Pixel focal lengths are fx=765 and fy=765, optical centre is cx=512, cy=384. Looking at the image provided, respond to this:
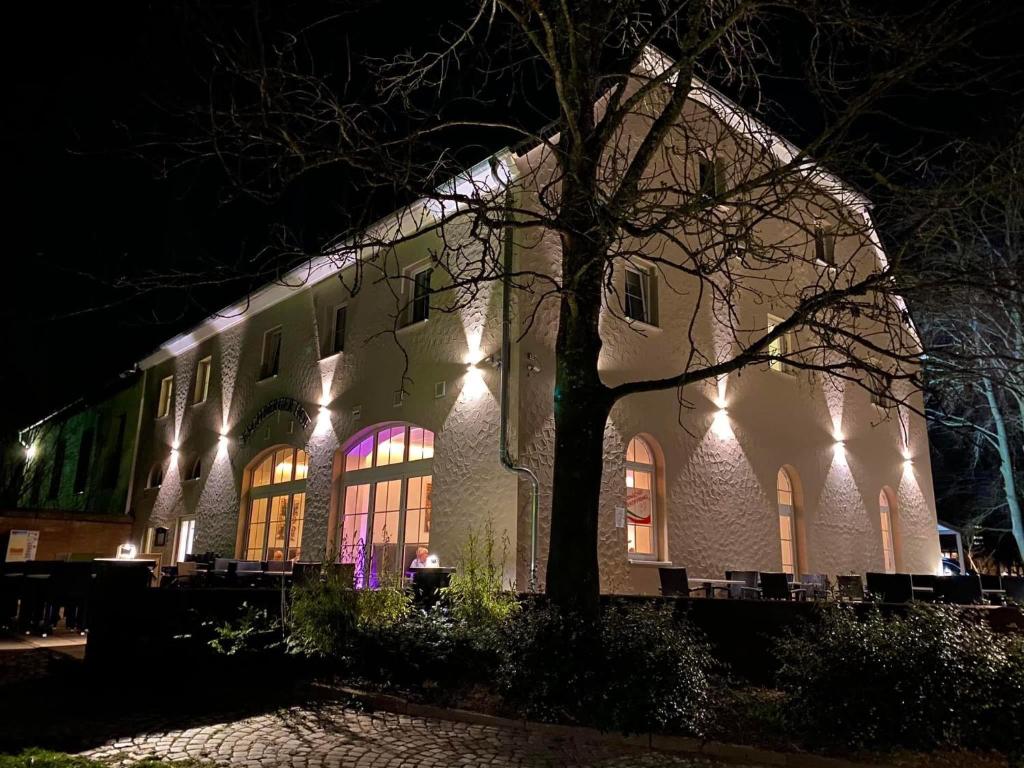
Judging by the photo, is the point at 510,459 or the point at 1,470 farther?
the point at 1,470

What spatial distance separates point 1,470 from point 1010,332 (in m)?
34.0

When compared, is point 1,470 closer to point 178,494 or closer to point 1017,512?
point 178,494

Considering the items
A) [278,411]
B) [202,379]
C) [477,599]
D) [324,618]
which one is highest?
[202,379]

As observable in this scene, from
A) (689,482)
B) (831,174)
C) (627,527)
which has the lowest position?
(627,527)

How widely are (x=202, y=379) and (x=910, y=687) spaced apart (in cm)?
1829

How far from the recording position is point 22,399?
2798cm

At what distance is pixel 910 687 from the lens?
5.31 m

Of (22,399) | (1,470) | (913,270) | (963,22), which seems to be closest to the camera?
(963,22)

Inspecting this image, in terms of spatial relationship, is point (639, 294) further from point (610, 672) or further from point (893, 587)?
point (610, 672)

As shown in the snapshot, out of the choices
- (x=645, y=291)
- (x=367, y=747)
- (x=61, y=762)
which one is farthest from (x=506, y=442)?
(x=61, y=762)

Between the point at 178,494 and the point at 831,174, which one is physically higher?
the point at 831,174

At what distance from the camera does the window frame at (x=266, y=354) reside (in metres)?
16.8

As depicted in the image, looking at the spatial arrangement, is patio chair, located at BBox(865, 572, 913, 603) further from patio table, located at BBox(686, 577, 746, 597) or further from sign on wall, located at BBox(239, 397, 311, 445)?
sign on wall, located at BBox(239, 397, 311, 445)

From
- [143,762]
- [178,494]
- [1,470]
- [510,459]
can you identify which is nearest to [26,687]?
[143,762]
